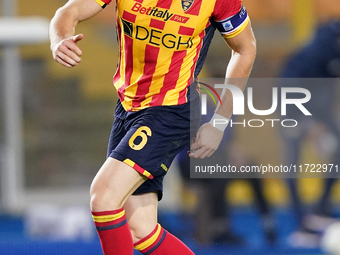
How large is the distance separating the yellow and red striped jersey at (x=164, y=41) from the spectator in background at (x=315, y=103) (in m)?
1.91

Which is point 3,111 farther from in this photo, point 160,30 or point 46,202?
point 160,30

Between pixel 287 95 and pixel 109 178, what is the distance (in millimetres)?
2618

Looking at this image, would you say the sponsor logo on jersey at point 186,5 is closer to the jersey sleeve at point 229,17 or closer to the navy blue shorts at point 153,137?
the jersey sleeve at point 229,17

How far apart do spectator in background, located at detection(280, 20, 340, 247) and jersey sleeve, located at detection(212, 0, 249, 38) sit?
6.23ft

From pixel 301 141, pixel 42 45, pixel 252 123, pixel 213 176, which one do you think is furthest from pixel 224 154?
pixel 42 45

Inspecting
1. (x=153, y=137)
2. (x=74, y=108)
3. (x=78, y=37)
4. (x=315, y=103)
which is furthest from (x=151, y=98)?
(x=74, y=108)

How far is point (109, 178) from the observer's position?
1.78 m

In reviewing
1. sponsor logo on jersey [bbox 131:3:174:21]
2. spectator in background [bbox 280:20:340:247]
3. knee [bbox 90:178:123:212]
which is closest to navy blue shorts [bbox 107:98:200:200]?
knee [bbox 90:178:123:212]

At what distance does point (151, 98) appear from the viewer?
1.97 m

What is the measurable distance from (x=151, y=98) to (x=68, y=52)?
444 millimetres

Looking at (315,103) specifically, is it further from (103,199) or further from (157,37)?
(103,199)

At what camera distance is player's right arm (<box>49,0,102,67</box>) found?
163 cm

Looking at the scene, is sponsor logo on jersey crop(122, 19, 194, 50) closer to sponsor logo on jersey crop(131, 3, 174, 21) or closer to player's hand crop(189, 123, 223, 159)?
sponsor logo on jersey crop(131, 3, 174, 21)

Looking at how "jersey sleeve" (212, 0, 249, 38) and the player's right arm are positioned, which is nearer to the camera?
the player's right arm
